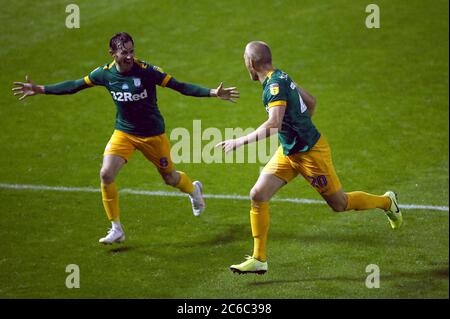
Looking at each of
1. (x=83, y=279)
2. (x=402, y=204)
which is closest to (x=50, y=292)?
(x=83, y=279)

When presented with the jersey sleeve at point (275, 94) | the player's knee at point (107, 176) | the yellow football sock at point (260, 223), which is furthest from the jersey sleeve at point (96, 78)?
the yellow football sock at point (260, 223)

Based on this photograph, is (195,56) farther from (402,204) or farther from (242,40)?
(402,204)

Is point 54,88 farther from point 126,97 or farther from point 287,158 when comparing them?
point 287,158

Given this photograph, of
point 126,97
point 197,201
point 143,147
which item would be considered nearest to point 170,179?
point 197,201

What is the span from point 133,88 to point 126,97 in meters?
0.14

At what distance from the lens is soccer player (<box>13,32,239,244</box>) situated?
10.2 m

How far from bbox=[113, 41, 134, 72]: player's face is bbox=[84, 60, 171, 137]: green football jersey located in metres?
0.15

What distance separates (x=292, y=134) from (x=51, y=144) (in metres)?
6.33

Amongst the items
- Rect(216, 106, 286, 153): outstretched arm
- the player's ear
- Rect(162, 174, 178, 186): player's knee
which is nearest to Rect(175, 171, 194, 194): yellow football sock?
Rect(162, 174, 178, 186): player's knee

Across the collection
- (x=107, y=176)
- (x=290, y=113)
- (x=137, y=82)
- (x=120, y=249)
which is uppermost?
(x=137, y=82)

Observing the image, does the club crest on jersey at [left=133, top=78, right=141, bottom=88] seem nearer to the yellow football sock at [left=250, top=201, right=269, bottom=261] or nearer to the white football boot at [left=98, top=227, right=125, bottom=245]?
the white football boot at [left=98, top=227, right=125, bottom=245]

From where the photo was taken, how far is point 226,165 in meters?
14.2

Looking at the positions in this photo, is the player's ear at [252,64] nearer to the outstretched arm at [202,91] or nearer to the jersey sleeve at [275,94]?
the jersey sleeve at [275,94]

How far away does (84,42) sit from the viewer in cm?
1844
